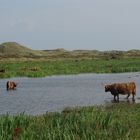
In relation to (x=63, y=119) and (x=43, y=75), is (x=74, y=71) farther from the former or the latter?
(x=63, y=119)

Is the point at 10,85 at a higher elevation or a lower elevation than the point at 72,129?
higher

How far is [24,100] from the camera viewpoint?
78.0 feet

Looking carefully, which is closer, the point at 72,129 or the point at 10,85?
the point at 72,129

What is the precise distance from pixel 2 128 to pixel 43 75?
33.4 m

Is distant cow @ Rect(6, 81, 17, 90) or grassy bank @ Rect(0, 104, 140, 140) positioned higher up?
distant cow @ Rect(6, 81, 17, 90)

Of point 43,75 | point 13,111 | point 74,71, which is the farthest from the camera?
point 74,71

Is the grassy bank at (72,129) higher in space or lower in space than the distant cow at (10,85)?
lower

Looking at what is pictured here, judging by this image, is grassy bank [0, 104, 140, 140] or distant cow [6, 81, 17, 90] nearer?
grassy bank [0, 104, 140, 140]

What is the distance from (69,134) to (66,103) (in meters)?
11.4

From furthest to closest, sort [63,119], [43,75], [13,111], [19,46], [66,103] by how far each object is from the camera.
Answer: [19,46]
[43,75]
[66,103]
[13,111]
[63,119]

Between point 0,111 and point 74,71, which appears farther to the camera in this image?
point 74,71

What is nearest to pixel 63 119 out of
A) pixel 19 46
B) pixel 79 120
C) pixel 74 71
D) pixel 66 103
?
pixel 79 120

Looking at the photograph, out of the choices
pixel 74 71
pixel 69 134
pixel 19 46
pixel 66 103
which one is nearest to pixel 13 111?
pixel 66 103

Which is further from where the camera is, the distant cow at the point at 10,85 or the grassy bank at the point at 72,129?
the distant cow at the point at 10,85
